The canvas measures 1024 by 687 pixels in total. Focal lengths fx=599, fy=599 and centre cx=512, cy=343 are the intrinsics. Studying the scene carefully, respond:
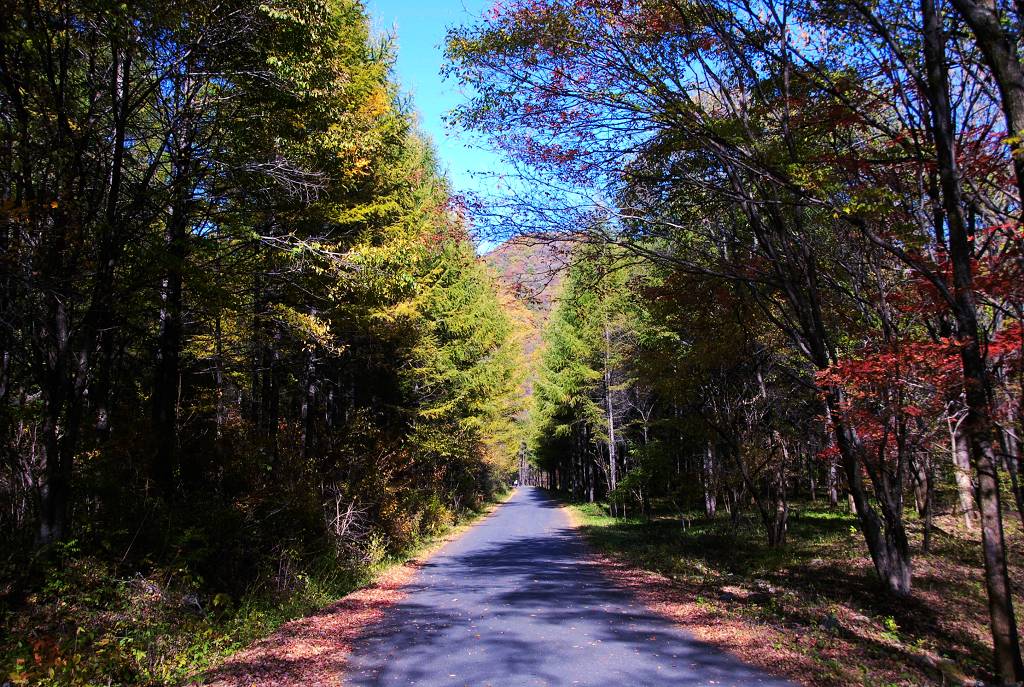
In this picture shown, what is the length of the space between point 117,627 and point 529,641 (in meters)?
4.23

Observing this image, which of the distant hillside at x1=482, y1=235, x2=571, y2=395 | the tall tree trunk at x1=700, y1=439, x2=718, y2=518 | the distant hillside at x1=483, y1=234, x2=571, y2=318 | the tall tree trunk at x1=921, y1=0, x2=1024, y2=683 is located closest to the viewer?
the tall tree trunk at x1=921, y1=0, x2=1024, y2=683

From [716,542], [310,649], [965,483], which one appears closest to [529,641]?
[310,649]

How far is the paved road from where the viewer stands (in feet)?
18.0

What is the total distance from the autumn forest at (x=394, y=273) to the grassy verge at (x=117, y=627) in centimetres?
4

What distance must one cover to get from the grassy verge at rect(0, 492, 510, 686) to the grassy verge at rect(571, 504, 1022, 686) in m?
5.60

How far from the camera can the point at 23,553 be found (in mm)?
6098

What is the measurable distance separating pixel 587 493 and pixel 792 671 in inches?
1503

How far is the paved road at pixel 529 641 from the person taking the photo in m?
5.49

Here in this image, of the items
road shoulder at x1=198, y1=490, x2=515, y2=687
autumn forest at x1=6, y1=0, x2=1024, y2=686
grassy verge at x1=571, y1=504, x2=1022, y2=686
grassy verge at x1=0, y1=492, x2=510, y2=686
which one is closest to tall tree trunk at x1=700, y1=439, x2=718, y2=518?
grassy verge at x1=571, y1=504, x2=1022, y2=686

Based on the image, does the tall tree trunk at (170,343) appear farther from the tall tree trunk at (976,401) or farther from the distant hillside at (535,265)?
the tall tree trunk at (976,401)

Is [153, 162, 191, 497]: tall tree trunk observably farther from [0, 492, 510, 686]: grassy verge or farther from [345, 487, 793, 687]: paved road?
[345, 487, 793, 687]: paved road

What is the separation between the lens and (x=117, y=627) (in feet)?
19.7

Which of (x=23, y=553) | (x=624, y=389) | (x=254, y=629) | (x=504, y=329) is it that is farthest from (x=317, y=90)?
(x=624, y=389)

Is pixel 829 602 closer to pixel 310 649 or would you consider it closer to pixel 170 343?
pixel 310 649
